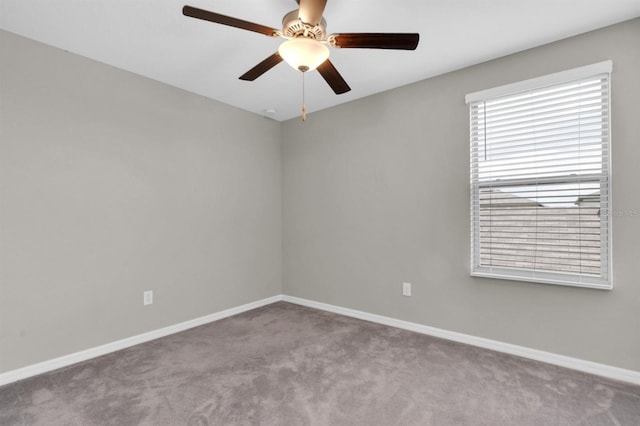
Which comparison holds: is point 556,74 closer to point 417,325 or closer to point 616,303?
point 616,303

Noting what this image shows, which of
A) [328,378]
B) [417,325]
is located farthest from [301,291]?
[328,378]

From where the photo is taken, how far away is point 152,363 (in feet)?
8.06

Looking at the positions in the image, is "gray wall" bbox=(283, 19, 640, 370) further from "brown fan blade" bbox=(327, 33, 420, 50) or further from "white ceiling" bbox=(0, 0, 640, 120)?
"brown fan blade" bbox=(327, 33, 420, 50)

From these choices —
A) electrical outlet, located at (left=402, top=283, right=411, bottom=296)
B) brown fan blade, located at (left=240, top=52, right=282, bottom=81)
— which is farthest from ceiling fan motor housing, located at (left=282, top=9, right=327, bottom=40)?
electrical outlet, located at (left=402, top=283, right=411, bottom=296)

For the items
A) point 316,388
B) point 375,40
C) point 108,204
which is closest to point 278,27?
point 375,40

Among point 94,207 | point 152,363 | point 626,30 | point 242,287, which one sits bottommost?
point 152,363

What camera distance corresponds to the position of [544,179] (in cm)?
246

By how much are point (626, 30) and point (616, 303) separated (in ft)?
6.08

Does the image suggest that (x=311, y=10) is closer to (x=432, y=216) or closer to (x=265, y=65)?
(x=265, y=65)

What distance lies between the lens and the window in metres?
2.25

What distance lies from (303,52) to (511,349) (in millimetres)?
2686

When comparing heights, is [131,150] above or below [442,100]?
below

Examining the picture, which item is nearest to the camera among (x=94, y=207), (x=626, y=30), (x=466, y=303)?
(x=626, y=30)

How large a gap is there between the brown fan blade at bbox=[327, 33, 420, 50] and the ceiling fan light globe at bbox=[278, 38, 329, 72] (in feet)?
0.26
